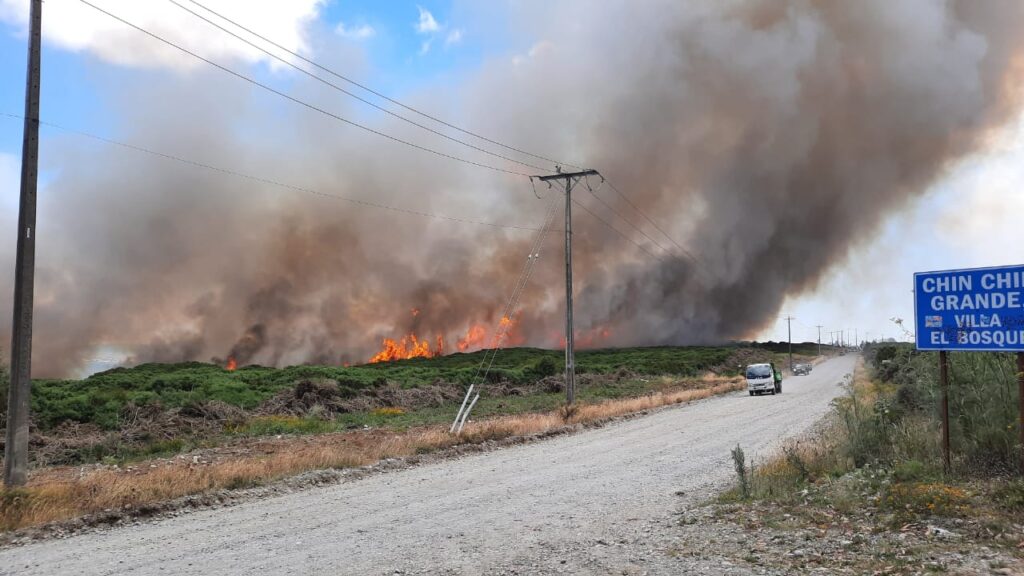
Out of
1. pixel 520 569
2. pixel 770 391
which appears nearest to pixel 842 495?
pixel 520 569

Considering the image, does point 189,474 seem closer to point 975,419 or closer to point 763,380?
point 975,419

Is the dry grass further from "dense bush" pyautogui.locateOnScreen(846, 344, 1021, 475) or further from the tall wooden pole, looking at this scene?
"dense bush" pyautogui.locateOnScreen(846, 344, 1021, 475)

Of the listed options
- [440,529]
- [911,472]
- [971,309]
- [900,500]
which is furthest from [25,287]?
[971,309]

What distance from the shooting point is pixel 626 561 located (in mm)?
6730

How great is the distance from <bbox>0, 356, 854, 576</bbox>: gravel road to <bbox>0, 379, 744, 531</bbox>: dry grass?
3.84 ft

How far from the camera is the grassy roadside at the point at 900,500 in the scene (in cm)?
635

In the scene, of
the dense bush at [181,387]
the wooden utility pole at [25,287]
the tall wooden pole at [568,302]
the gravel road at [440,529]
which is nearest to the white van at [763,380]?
the dense bush at [181,387]

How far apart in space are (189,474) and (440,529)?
6577 mm

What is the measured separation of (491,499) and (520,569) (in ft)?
13.2

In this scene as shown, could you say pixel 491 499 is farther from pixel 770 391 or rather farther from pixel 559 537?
pixel 770 391

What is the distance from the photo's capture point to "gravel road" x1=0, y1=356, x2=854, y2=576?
6.96m

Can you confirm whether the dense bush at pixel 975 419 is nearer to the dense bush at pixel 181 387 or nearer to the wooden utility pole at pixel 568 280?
the wooden utility pole at pixel 568 280

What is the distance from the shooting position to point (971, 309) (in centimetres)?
880

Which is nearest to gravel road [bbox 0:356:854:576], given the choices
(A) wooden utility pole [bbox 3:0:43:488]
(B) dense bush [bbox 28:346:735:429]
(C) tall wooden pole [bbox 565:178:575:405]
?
(A) wooden utility pole [bbox 3:0:43:488]
